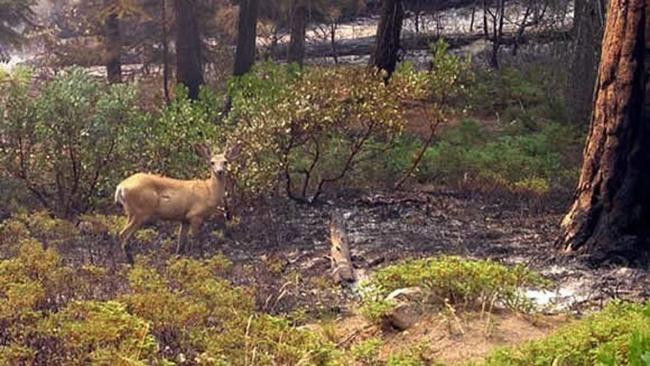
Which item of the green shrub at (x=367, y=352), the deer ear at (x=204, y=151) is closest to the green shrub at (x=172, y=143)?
the deer ear at (x=204, y=151)

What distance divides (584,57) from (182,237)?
375 inches

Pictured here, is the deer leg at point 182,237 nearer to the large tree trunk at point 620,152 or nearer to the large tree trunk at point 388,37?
the large tree trunk at point 620,152

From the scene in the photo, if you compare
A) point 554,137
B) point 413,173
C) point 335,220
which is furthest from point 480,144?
point 335,220

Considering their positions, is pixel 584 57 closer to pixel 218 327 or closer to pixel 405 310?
pixel 405 310

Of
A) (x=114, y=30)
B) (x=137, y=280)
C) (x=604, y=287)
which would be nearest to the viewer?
(x=137, y=280)

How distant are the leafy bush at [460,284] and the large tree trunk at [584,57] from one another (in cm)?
1019

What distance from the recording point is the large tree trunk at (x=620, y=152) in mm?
11172

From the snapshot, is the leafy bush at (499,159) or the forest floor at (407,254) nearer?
the forest floor at (407,254)

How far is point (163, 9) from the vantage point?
76.7 ft

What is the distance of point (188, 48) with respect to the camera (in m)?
23.3

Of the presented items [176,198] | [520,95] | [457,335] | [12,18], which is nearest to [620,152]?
[457,335]

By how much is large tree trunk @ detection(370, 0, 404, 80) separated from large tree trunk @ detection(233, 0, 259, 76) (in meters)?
3.23

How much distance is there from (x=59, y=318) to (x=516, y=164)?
409 inches

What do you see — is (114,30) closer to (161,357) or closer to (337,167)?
(337,167)
